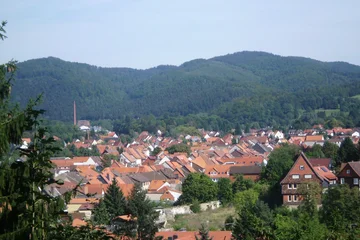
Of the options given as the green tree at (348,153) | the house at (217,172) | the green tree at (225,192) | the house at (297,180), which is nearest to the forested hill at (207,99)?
the house at (217,172)

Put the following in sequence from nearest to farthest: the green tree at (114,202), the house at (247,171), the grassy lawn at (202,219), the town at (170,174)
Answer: the green tree at (114,202), the grassy lawn at (202,219), the town at (170,174), the house at (247,171)

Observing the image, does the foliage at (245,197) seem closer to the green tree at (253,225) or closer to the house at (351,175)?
the house at (351,175)

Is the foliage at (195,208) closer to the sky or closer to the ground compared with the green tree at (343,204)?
closer to the ground

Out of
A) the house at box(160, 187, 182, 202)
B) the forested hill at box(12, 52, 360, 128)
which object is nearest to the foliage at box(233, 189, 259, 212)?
the house at box(160, 187, 182, 202)

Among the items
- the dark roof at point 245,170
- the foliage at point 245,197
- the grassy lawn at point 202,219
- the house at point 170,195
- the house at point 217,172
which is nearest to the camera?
the grassy lawn at point 202,219

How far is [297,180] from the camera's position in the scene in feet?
92.1

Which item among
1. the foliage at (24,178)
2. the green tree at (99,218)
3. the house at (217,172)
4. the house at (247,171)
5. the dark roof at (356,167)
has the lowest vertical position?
the house at (217,172)

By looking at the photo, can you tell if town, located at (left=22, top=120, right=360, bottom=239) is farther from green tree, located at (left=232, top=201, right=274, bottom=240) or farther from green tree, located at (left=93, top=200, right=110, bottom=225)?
green tree, located at (left=232, top=201, right=274, bottom=240)

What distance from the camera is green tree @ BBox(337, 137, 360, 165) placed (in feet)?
117

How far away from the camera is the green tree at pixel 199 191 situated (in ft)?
108

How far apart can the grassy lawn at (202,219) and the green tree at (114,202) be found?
205 centimetres

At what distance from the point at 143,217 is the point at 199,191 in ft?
49.2

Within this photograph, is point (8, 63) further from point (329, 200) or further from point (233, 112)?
point (233, 112)

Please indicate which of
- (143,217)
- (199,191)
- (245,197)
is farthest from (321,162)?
(143,217)
